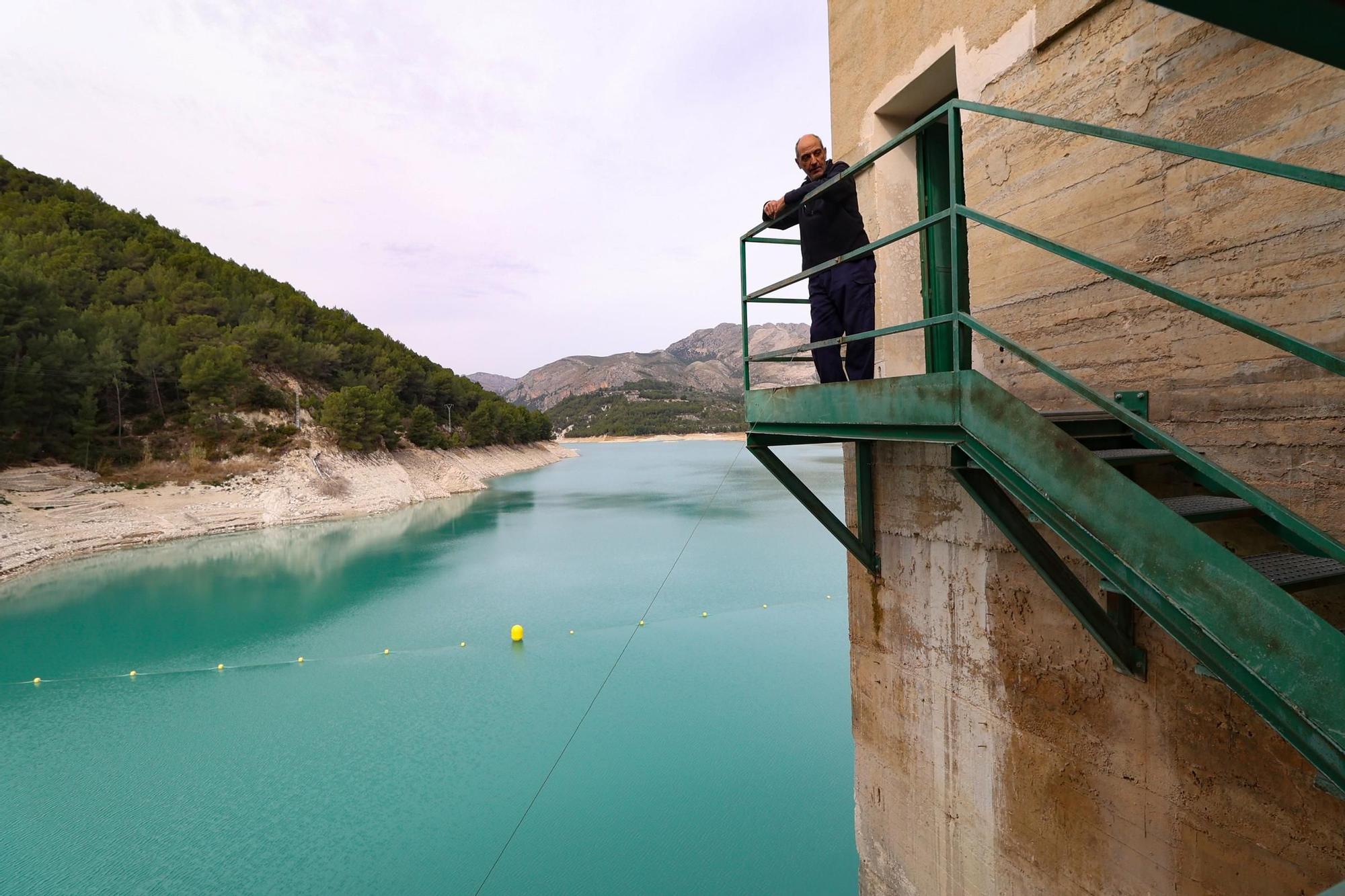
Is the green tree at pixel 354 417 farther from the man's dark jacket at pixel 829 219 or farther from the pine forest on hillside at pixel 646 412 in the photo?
the pine forest on hillside at pixel 646 412

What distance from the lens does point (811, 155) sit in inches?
159

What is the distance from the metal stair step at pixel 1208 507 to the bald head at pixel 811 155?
8.71 feet

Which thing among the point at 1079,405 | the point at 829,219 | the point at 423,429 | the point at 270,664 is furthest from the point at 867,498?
the point at 423,429

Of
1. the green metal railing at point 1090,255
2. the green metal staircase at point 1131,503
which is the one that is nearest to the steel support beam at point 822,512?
the green metal staircase at point 1131,503

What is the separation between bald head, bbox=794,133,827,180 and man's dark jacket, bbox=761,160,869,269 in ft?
0.14

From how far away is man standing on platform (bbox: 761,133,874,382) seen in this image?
387 centimetres

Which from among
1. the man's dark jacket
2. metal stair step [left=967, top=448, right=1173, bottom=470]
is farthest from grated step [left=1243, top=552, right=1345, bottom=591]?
the man's dark jacket

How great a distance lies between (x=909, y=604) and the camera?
436 centimetres

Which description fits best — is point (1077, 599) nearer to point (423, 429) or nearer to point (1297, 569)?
point (1297, 569)

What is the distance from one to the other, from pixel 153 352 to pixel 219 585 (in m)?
20.3

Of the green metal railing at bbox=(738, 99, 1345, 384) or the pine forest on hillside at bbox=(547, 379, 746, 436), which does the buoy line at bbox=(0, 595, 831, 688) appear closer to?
the green metal railing at bbox=(738, 99, 1345, 384)

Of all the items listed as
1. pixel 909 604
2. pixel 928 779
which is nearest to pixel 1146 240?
pixel 909 604

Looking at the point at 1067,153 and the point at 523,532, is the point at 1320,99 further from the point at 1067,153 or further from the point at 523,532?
the point at 523,532

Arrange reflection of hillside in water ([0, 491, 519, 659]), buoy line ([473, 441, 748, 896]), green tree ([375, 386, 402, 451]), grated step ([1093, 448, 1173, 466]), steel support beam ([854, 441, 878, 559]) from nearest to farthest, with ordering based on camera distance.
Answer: grated step ([1093, 448, 1173, 466]) < steel support beam ([854, 441, 878, 559]) < buoy line ([473, 441, 748, 896]) < reflection of hillside in water ([0, 491, 519, 659]) < green tree ([375, 386, 402, 451])
